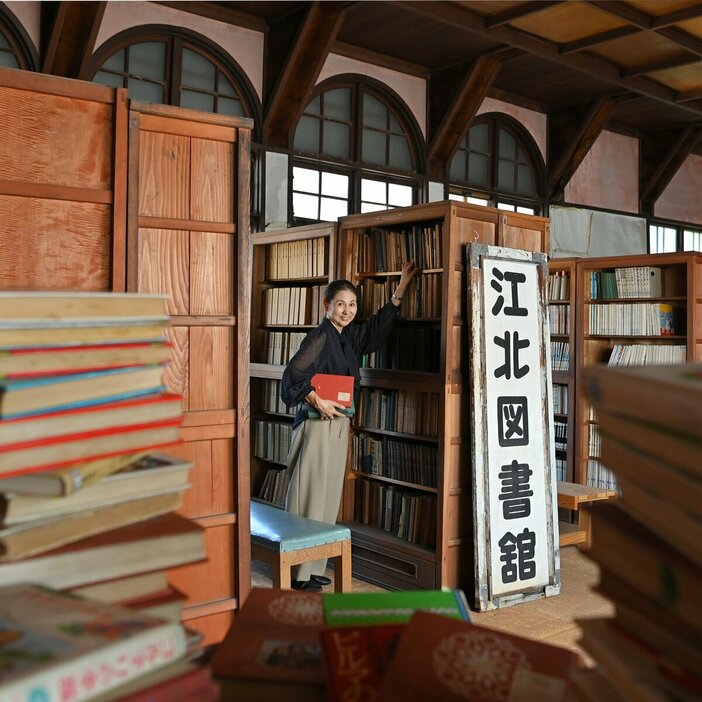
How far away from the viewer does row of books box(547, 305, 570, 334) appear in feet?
23.6

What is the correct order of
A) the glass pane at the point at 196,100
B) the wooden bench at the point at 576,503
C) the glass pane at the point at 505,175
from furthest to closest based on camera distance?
the glass pane at the point at 505,175, the glass pane at the point at 196,100, the wooden bench at the point at 576,503

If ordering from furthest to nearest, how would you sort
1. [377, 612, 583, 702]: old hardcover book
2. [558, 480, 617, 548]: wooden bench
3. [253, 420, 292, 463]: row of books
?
→ 1. [253, 420, 292, 463]: row of books
2. [558, 480, 617, 548]: wooden bench
3. [377, 612, 583, 702]: old hardcover book

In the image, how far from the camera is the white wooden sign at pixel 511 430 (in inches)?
170

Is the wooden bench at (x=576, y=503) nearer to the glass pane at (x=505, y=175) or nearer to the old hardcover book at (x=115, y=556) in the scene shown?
the old hardcover book at (x=115, y=556)

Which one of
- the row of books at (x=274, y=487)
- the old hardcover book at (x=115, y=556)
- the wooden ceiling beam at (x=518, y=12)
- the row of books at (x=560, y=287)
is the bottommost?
the row of books at (x=274, y=487)

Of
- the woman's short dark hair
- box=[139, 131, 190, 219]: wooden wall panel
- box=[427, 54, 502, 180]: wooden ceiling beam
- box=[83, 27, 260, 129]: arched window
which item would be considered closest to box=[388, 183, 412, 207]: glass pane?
box=[427, 54, 502, 180]: wooden ceiling beam

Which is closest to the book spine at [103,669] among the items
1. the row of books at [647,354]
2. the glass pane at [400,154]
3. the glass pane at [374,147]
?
the row of books at [647,354]

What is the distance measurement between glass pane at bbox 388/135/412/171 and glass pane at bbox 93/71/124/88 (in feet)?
9.66

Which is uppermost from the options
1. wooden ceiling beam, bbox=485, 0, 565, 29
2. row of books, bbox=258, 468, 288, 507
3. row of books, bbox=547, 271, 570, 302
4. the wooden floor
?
wooden ceiling beam, bbox=485, 0, 565, 29

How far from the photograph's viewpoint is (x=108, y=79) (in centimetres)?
643

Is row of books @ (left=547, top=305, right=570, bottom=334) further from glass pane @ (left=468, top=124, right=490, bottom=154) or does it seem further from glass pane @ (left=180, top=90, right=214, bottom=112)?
glass pane @ (left=180, top=90, right=214, bottom=112)

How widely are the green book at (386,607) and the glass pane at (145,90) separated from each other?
632 centimetres

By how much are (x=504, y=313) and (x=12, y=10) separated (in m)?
4.30

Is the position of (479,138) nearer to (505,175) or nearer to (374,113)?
(505,175)
